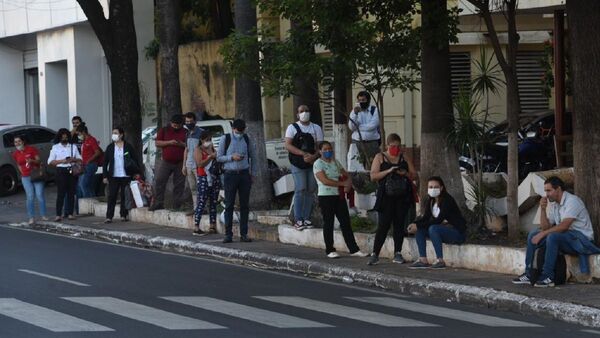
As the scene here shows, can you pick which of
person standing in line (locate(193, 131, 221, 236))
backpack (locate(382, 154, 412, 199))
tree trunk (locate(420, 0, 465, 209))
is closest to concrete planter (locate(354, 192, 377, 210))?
tree trunk (locate(420, 0, 465, 209))

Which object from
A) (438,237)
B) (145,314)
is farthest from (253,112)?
(145,314)

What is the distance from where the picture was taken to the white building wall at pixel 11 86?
1625 inches

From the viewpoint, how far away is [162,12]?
23.3 meters

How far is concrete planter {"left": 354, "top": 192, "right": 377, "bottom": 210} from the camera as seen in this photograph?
18.4 meters

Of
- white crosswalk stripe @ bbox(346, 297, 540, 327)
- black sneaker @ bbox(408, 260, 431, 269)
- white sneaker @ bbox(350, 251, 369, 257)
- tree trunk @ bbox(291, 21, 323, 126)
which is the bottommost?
white crosswalk stripe @ bbox(346, 297, 540, 327)

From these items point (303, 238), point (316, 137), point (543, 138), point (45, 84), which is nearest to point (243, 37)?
point (316, 137)

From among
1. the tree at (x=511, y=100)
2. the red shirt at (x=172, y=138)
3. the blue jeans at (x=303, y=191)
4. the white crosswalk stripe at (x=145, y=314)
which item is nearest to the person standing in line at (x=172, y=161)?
the red shirt at (x=172, y=138)

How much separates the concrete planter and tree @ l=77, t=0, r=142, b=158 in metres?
6.97

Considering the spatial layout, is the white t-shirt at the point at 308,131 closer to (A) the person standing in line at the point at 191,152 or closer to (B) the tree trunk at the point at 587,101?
(A) the person standing in line at the point at 191,152

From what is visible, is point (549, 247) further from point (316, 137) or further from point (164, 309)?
point (316, 137)

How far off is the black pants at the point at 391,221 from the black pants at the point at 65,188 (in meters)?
9.29

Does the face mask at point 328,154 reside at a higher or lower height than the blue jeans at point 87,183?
higher

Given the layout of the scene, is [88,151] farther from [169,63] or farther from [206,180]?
[206,180]

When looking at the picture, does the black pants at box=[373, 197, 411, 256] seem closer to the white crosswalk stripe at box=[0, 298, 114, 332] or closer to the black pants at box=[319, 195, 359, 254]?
the black pants at box=[319, 195, 359, 254]
